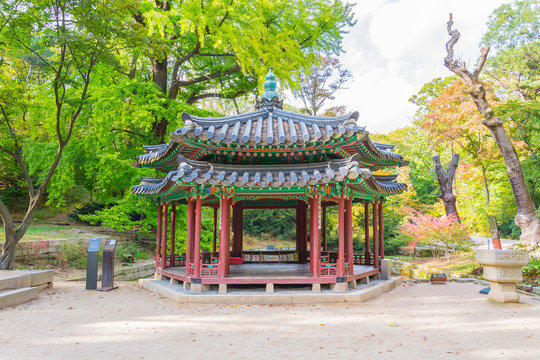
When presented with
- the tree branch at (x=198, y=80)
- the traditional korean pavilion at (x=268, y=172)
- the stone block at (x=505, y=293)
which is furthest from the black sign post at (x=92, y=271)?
the stone block at (x=505, y=293)

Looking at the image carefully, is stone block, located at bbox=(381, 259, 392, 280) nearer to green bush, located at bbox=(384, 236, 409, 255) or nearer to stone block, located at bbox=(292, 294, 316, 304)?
stone block, located at bbox=(292, 294, 316, 304)

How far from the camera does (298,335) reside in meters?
6.31

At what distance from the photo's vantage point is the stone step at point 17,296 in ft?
27.2

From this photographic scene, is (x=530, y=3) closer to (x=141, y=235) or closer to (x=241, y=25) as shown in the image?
(x=241, y=25)

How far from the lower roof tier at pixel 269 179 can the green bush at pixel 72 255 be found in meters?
7.81

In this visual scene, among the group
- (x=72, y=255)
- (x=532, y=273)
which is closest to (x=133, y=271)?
(x=72, y=255)

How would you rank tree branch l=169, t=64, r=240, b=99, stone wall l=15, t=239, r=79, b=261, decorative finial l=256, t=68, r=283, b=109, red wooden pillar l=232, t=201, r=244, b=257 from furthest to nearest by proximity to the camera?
1. tree branch l=169, t=64, r=240, b=99
2. red wooden pillar l=232, t=201, r=244, b=257
3. stone wall l=15, t=239, r=79, b=261
4. decorative finial l=256, t=68, r=283, b=109

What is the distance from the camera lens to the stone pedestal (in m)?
8.66

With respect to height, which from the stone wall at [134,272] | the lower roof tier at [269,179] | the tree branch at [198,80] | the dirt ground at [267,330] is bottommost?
the stone wall at [134,272]

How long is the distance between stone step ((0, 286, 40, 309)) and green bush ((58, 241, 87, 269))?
230 inches

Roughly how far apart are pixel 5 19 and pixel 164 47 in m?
5.25

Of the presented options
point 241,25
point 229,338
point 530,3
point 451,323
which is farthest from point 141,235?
point 530,3

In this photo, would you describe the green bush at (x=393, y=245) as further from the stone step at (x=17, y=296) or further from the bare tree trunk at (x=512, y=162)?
the stone step at (x=17, y=296)

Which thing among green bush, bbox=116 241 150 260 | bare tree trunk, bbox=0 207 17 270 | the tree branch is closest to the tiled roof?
bare tree trunk, bbox=0 207 17 270
